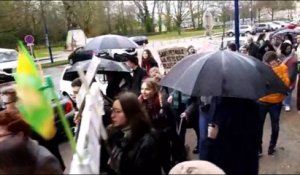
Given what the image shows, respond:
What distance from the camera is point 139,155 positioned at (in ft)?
8.66

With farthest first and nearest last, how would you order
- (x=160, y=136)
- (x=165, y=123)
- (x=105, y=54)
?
(x=105, y=54) → (x=165, y=123) → (x=160, y=136)

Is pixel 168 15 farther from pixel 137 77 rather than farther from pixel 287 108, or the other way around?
pixel 137 77

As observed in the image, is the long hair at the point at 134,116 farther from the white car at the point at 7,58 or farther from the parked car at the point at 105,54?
the white car at the point at 7,58

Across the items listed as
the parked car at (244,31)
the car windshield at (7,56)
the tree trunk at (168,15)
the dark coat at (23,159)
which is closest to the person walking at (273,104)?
the dark coat at (23,159)

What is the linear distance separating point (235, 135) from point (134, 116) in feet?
3.76

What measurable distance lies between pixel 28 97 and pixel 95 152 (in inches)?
18.3

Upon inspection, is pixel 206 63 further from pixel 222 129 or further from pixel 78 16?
pixel 78 16

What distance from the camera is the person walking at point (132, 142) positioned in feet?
8.70

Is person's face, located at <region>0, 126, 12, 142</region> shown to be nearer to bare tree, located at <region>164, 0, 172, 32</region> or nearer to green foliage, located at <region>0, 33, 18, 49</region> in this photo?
green foliage, located at <region>0, 33, 18, 49</region>

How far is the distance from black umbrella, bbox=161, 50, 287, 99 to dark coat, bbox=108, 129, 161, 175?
33.1 inches

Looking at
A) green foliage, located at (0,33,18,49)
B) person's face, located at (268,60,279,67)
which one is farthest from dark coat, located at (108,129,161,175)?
green foliage, located at (0,33,18,49)

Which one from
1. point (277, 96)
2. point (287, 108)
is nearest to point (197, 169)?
point (277, 96)

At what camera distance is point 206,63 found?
3527mm

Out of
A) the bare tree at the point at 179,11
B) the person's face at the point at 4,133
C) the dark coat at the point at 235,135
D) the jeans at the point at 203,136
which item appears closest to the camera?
the person's face at the point at 4,133
